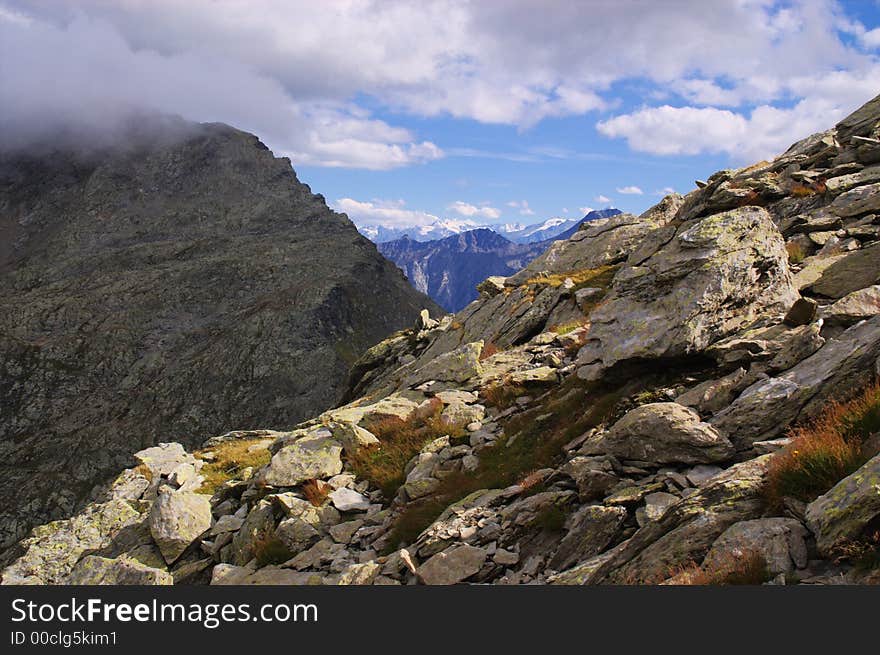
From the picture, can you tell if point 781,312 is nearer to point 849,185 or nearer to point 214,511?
point 849,185

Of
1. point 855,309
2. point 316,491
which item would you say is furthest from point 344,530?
point 855,309

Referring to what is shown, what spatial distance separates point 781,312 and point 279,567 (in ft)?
46.2

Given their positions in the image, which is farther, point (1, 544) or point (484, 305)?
point (1, 544)

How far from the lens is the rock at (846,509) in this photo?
6.51 m

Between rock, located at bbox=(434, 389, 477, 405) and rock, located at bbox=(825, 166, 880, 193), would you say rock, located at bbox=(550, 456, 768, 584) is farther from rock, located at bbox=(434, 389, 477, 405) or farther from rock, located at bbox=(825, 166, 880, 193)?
rock, located at bbox=(825, 166, 880, 193)

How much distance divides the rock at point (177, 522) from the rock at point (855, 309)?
17434mm

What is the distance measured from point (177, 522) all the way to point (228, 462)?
8.13 meters

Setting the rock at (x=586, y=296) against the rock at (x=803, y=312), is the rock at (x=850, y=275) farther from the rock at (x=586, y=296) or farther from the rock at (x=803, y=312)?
the rock at (x=586, y=296)

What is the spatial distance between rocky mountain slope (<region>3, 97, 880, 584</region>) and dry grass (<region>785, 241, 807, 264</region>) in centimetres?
10

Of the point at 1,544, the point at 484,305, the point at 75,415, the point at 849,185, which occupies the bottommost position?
the point at 1,544

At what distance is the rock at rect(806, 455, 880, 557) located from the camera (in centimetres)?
651

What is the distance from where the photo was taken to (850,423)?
8453 mm

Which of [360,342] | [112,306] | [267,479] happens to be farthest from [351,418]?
[112,306]

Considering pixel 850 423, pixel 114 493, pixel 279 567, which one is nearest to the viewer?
pixel 850 423
